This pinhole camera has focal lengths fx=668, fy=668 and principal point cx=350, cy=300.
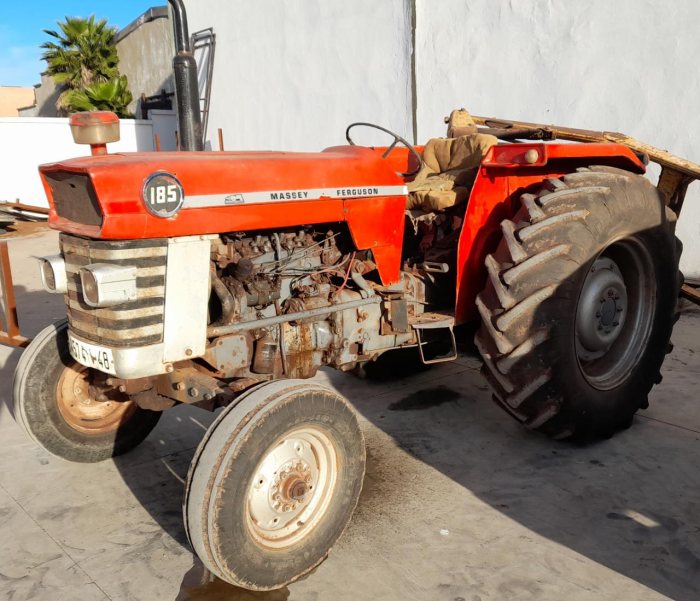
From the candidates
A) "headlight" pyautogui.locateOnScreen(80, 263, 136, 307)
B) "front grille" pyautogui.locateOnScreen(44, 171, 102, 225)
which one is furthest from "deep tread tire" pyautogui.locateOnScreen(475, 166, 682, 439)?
"front grille" pyautogui.locateOnScreen(44, 171, 102, 225)

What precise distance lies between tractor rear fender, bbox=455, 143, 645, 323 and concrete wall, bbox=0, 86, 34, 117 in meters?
41.0

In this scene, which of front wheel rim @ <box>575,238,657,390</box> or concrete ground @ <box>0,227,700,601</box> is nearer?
concrete ground @ <box>0,227,700,601</box>

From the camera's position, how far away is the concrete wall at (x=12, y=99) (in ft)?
125

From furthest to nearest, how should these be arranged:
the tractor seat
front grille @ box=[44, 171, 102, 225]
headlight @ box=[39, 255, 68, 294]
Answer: the tractor seat → headlight @ box=[39, 255, 68, 294] → front grille @ box=[44, 171, 102, 225]

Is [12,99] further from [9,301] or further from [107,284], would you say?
[107,284]

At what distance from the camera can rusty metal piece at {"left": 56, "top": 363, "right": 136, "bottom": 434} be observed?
3213mm

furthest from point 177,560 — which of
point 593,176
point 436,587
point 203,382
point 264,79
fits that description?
point 264,79

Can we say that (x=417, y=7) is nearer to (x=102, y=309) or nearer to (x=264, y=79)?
(x=264, y=79)

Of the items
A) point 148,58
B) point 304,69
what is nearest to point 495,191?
point 304,69

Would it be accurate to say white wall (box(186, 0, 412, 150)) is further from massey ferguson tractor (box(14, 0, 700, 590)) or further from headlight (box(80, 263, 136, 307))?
headlight (box(80, 263, 136, 307))

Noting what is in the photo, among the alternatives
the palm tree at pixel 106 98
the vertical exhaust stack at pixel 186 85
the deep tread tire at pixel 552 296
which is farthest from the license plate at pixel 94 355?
the palm tree at pixel 106 98

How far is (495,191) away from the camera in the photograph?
335 centimetres

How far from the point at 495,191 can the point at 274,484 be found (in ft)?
5.96

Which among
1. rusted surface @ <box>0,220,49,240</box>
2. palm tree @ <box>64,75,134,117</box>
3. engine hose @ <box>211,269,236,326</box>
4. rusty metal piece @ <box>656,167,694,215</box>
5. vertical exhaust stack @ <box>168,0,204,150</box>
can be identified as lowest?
rusted surface @ <box>0,220,49,240</box>
